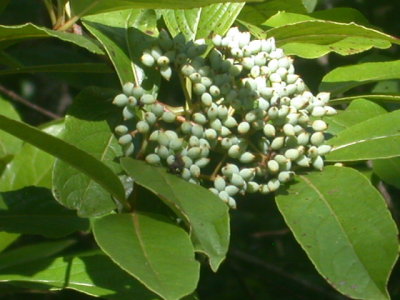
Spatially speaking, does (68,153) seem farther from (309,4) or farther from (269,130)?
(309,4)

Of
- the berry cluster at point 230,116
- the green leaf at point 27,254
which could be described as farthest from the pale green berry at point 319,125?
the green leaf at point 27,254

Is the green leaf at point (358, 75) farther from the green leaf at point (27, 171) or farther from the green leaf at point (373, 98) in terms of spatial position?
the green leaf at point (27, 171)

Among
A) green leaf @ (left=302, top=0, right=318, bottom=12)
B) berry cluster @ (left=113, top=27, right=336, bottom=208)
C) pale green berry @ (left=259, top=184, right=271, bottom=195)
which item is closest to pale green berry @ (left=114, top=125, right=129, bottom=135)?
berry cluster @ (left=113, top=27, right=336, bottom=208)

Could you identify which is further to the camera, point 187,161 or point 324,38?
point 324,38

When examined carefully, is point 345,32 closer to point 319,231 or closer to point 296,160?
point 296,160

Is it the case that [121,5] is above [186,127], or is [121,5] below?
above

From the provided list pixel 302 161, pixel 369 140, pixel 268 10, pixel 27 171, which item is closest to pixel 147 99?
pixel 302 161

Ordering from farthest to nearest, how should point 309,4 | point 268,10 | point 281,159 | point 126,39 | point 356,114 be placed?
point 309,4, point 268,10, point 356,114, point 126,39, point 281,159
